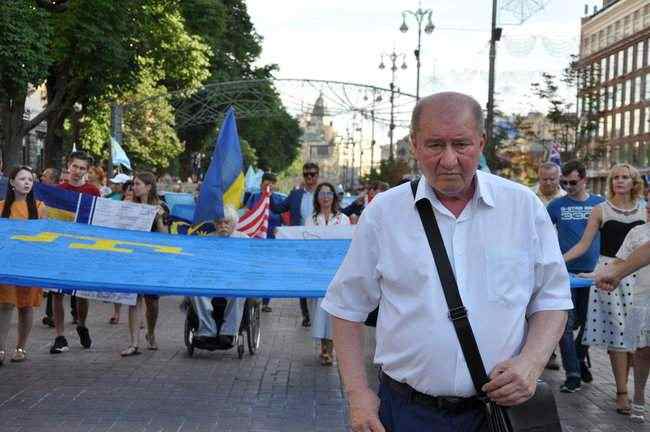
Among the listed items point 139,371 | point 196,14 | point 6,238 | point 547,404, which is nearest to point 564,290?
point 547,404

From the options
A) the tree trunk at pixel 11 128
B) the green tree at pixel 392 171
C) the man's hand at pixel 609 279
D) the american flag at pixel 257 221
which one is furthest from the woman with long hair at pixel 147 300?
the green tree at pixel 392 171

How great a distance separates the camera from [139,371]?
927cm

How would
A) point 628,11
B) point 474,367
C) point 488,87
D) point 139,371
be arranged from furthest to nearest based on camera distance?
point 628,11, point 488,87, point 139,371, point 474,367

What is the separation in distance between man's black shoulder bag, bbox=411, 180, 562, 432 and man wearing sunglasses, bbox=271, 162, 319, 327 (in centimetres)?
951

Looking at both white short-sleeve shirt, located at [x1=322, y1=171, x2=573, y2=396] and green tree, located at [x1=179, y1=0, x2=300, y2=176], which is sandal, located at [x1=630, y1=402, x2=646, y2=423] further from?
green tree, located at [x1=179, y1=0, x2=300, y2=176]

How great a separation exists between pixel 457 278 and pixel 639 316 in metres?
4.86

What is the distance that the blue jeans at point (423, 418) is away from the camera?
307 cm

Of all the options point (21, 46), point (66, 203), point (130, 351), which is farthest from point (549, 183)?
point (21, 46)

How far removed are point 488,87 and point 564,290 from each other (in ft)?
75.3

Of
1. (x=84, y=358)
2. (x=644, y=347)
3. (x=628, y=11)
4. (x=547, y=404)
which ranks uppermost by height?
(x=628, y=11)

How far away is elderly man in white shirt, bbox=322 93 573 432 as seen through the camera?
297cm

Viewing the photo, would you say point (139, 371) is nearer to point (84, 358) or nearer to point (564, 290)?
point (84, 358)

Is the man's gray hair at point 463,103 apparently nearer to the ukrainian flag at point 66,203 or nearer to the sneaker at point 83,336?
the sneaker at point 83,336

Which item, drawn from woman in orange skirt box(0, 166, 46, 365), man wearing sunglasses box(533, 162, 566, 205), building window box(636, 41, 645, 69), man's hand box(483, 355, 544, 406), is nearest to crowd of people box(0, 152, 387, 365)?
woman in orange skirt box(0, 166, 46, 365)
